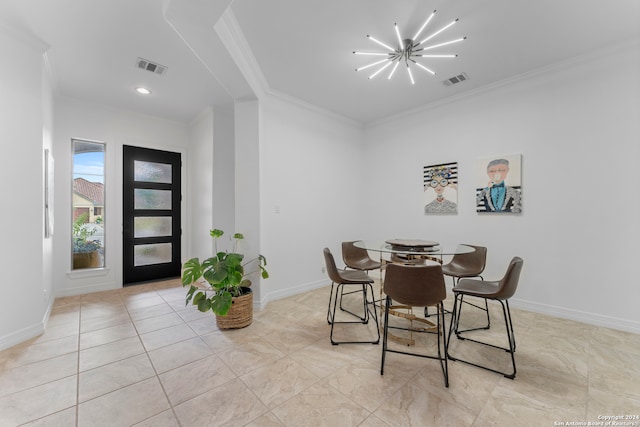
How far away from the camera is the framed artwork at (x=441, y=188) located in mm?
3834

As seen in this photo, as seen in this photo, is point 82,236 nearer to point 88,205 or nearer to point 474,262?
point 88,205

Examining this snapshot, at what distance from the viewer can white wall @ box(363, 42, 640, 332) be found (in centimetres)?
267

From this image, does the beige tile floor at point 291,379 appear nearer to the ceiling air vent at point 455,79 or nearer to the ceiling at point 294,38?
the ceiling at point 294,38

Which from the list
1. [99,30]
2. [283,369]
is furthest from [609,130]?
[99,30]

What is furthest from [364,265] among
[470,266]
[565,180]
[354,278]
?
[565,180]

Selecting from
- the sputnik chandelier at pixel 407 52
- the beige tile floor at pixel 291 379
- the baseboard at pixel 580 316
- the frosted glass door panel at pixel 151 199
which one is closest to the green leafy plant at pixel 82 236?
the frosted glass door panel at pixel 151 199

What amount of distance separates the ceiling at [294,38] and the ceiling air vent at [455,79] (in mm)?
70

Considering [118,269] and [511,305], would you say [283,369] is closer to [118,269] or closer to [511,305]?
[511,305]

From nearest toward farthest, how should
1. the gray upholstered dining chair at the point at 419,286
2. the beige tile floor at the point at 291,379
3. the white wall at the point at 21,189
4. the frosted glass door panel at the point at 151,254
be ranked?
the beige tile floor at the point at 291,379 → the gray upholstered dining chair at the point at 419,286 → the white wall at the point at 21,189 → the frosted glass door panel at the point at 151,254

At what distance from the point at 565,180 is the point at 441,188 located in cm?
135

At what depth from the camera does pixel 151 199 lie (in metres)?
4.70

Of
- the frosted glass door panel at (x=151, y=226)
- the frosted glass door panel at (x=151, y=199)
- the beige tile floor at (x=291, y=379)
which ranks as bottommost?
the beige tile floor at (x=291, y=379)

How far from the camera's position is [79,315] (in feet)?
10.4

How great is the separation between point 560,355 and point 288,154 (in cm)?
358
